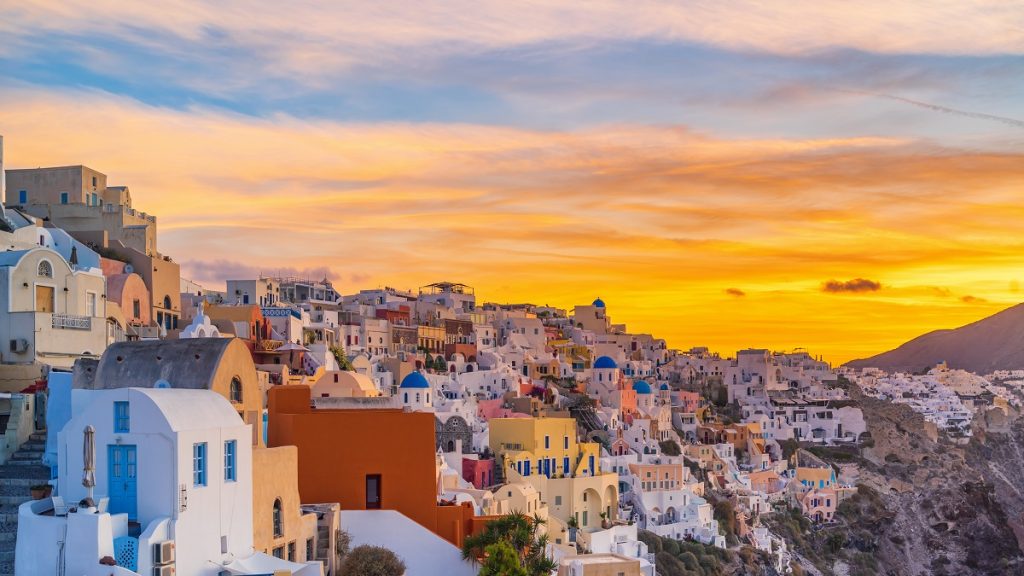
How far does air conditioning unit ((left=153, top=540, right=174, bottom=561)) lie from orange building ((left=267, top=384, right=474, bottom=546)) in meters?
8.87

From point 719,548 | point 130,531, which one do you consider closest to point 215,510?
point 130,531

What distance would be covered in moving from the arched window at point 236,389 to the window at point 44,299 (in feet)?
39.6

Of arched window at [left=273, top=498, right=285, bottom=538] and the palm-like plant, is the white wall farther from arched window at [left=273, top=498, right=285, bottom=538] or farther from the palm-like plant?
arched window at [left=273, top=498, right=285, bottom=538]

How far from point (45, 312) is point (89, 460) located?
14722 millimetres

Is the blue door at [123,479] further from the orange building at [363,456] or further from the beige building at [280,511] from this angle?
the orange building at [363,456]

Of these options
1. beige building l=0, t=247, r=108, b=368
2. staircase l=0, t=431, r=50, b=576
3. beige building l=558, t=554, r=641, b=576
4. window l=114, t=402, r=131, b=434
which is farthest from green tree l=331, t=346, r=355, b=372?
window l=114, t=402, r=131, b=434

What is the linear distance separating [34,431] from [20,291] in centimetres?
721

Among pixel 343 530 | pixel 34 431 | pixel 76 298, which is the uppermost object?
pixel 76 298

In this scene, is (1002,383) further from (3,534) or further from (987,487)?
(3,534)

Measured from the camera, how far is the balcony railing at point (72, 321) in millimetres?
34156

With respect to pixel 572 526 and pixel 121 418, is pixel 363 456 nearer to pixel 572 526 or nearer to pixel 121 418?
pixel 121 418

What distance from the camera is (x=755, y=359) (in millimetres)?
105750

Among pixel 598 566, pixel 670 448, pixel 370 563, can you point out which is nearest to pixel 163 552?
pixel 370 563

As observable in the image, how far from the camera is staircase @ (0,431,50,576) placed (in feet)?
76.9
